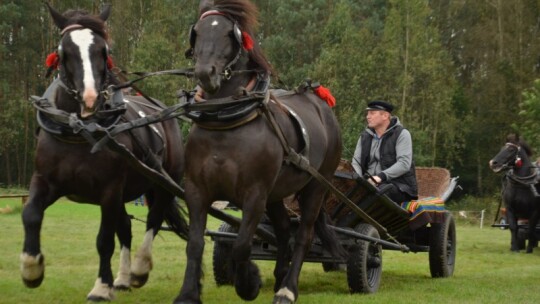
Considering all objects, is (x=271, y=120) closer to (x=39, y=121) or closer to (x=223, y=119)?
(x=223, y=119)

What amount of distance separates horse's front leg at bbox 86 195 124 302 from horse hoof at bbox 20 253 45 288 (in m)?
0.61

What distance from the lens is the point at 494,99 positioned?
133ft

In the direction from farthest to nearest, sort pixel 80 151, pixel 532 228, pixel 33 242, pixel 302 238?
pixel 532 228
pixel 302 238
pixel 80 151
pixel 33 242

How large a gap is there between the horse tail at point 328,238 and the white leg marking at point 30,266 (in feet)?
8.57

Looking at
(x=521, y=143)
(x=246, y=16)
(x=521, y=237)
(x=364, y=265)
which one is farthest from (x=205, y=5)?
(x=521, y=237)

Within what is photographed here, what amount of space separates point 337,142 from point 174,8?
34621 millimetres

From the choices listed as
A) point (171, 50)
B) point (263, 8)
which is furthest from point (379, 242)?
point (263, 8)

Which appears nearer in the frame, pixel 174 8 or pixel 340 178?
pixel 340 178

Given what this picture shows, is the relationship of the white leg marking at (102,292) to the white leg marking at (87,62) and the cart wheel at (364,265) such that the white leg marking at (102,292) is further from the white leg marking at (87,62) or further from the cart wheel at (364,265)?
the cart wheel at (364,265)

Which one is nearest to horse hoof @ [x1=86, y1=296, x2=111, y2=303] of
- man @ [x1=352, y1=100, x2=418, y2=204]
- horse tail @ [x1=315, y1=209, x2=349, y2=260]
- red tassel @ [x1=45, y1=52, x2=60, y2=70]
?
red tassel @ [x1=45, y1=52, x2=60, y2=70]

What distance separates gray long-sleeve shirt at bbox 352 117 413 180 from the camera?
890cm

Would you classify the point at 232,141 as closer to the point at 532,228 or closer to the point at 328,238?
the point at 328,238

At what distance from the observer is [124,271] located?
7.93 meters

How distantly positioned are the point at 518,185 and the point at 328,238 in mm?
8735
